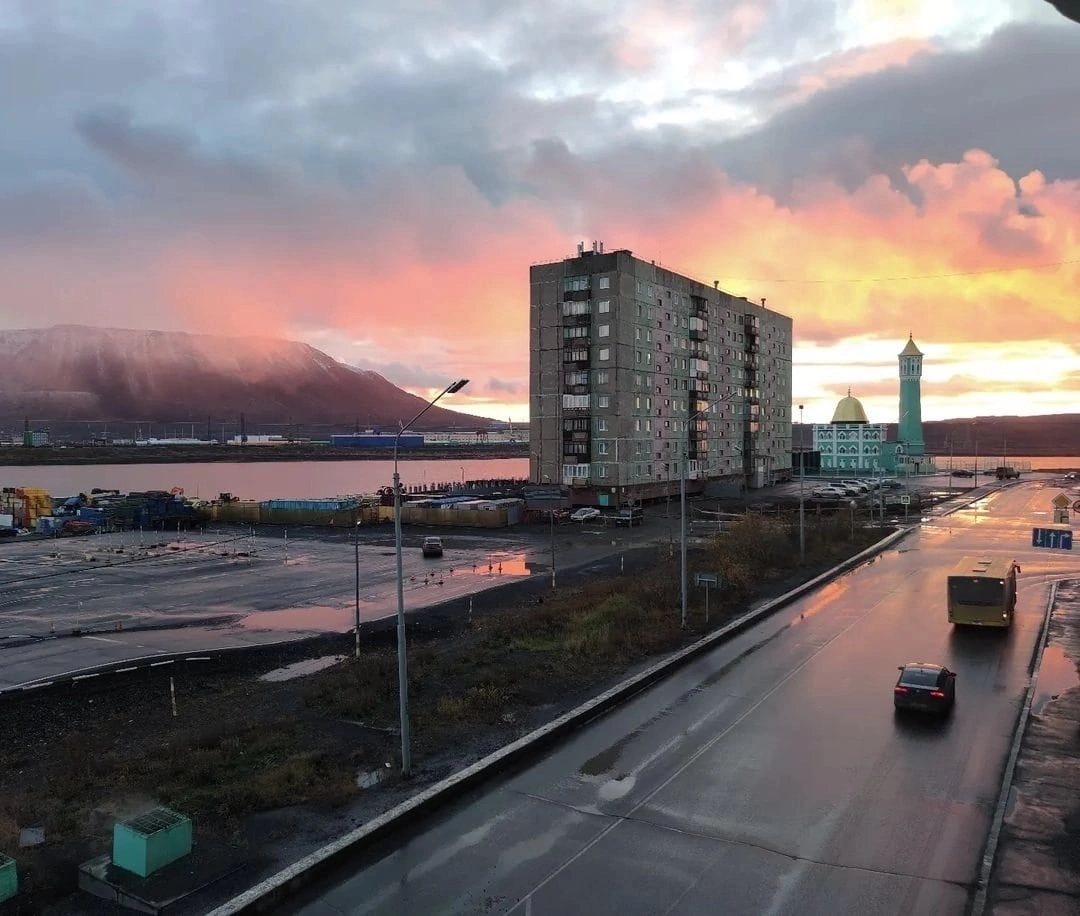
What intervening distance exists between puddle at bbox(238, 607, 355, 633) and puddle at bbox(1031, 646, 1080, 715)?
25994 millimetres

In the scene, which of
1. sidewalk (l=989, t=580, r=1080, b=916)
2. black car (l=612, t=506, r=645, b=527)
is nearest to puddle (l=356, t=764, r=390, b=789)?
sidewalk (l=989, t=580, r=1080, b=916)

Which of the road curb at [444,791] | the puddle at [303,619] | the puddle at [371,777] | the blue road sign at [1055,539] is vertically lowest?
the puddle at [303,619]

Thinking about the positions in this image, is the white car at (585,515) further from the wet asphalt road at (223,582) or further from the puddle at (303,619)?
the puddle at (303,619)

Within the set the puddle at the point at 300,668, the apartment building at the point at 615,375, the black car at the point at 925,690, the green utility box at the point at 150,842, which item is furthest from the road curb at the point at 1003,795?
the apartment building at the point at 615,375

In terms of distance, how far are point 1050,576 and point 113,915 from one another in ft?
159

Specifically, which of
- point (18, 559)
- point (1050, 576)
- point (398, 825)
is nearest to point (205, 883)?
point (398, 825)

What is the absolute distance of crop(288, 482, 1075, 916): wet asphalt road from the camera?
12.6 metres

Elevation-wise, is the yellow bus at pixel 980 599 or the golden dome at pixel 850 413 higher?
the golden dome at pixel 850 413

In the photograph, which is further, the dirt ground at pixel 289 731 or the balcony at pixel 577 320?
the balcony at pixel 577 320

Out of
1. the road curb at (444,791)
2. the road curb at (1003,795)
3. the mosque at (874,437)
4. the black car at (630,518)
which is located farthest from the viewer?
the mosque at (874,437)

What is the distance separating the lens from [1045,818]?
1475cm

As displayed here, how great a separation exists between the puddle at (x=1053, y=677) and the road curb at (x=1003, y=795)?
0.41 ft

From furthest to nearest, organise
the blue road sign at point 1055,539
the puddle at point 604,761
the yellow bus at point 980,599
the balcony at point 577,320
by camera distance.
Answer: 1. the balcony at point 577,320
2. the blue road sign at point 1055,539
3. the yellow bus at point 980,599
4. the puddle at point 604,761

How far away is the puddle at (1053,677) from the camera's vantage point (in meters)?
22.3
